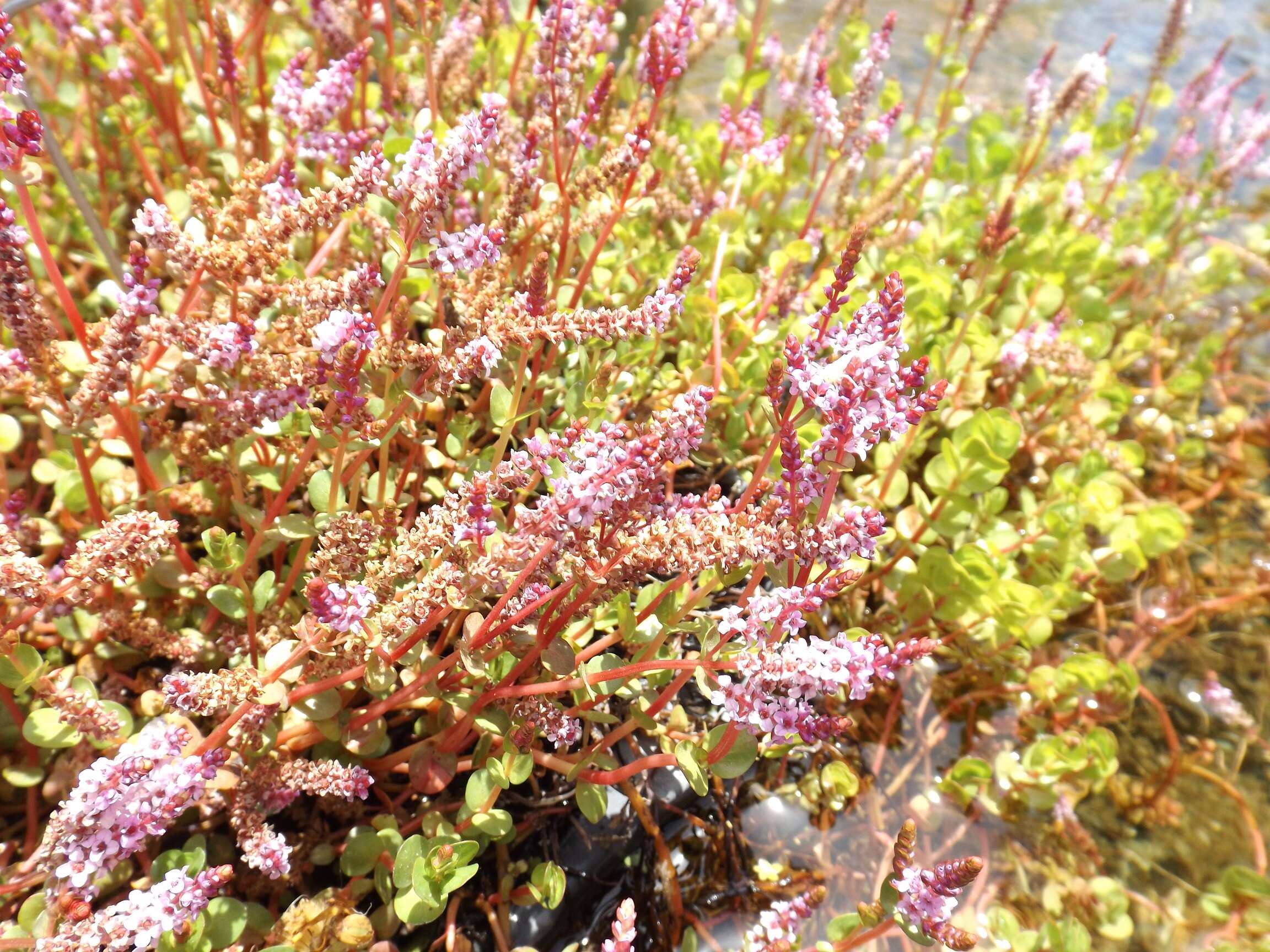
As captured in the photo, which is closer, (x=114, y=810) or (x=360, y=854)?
(x=114, y=810)

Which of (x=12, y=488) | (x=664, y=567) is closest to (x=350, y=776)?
(x=664, y=567)

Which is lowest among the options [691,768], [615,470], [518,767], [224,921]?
[224,921]

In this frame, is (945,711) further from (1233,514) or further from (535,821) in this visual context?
(1233,514)

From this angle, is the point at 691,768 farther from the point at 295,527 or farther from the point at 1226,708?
the point at 1226,708

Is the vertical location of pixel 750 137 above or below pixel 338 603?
above

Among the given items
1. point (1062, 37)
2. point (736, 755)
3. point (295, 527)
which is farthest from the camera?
point (1062, 37)

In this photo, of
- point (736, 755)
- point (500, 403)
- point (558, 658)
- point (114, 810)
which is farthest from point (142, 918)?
point (500, 403)

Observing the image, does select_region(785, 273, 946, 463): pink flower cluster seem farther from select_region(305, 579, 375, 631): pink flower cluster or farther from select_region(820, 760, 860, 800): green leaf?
select_region(820, 760, 860, 800): green leaf
